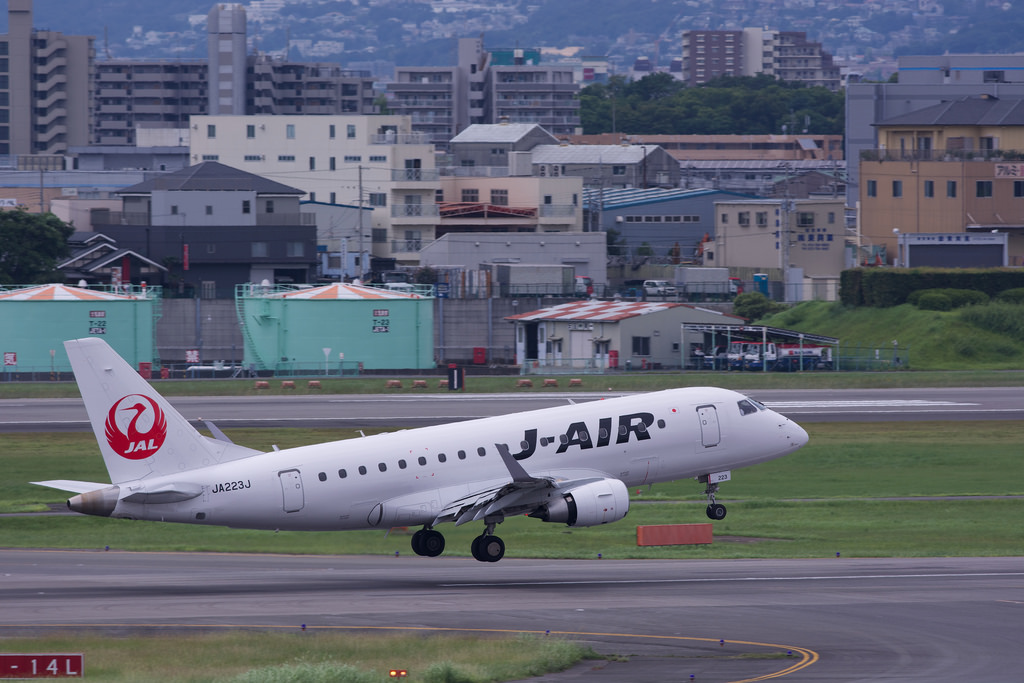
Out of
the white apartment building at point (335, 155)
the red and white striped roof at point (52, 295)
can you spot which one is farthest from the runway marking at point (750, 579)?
the white apartment building at point (335, 155)

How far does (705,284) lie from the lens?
134000mm

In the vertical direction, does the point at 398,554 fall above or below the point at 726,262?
below

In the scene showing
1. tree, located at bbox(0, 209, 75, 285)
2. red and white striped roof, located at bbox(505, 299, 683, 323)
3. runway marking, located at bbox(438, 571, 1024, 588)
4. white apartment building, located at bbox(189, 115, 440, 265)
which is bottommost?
runway marking, located at bbox(438, 571, 1024, 588)

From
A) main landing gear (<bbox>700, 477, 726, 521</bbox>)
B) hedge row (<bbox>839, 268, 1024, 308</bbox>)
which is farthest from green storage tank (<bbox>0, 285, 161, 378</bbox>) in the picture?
main landing gear (<bbox>700, 477, 726, 521</bbox>)

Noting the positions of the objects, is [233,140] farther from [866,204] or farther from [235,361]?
[866,204]

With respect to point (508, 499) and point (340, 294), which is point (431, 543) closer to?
point (508, 499)

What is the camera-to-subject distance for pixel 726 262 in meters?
148

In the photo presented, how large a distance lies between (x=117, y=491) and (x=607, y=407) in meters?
15.1

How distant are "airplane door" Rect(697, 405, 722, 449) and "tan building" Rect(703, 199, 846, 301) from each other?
8869 cm

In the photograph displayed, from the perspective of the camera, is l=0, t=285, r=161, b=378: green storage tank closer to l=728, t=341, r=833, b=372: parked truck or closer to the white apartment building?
l=728, t=341, r=833, b=372: parked truck

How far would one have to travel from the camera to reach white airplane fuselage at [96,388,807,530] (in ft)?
120

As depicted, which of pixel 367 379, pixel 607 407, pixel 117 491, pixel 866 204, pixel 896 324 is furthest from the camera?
pixel 866 204

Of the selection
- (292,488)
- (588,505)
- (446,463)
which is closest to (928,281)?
(588,505)

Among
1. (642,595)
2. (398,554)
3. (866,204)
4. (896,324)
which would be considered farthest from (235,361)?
(642,595)
